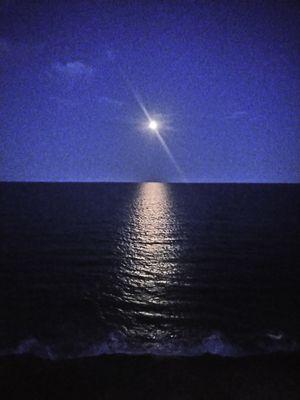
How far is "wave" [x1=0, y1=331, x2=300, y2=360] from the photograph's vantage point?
16641 mm

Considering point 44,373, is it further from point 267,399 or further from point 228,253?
point 228,253

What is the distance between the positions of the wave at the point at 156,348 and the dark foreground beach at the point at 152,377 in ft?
1.87

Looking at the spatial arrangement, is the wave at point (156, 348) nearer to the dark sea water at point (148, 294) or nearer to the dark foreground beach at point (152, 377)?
the dark sea water at point (148, 294)

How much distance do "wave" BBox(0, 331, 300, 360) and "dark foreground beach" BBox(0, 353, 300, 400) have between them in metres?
0.57

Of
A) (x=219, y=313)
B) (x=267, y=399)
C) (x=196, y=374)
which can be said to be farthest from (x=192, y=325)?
(x=267, y=399)

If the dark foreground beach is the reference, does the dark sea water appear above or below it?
above

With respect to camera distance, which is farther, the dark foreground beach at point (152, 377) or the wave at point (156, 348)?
the wave at point (156, 348)

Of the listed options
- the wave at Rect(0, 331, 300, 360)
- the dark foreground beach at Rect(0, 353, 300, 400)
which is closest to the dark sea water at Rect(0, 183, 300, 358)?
the wave at Rect(0, 331, 300, 360)

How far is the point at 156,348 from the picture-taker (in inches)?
680

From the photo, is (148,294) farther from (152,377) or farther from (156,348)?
(152,377)

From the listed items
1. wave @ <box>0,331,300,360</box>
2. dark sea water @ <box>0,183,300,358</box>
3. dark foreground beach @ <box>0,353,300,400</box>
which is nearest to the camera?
dark foreground beach @ <box>0,353,300,400</box>

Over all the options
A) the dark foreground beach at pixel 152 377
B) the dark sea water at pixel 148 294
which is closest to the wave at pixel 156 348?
the dark sea water at pixel 148 294

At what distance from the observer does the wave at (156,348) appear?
16641 mm

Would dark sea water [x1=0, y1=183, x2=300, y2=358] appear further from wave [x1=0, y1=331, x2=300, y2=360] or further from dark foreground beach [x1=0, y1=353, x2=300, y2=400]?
dark foreground beach [x1=0, y1=353, x2=300, y2=400]
